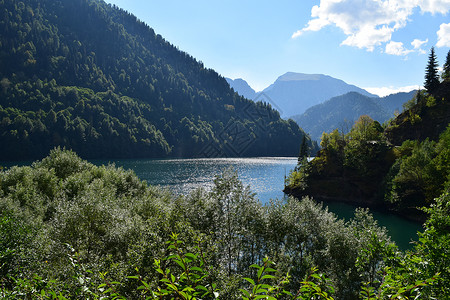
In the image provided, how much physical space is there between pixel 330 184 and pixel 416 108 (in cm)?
4179

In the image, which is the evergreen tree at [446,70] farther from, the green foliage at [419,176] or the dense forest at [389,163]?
the green foliage at [419,176]

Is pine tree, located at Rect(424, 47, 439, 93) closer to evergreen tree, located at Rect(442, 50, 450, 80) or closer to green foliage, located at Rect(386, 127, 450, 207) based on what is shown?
evergreen tree, located at Rect(442, 50, 450, 80)

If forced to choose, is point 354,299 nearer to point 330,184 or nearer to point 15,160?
point 330,184

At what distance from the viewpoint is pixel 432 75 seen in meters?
89.6

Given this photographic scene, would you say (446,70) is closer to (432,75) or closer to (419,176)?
(432,75)

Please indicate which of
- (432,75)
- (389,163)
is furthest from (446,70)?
(389,163)

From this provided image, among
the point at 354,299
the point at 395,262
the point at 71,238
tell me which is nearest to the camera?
the point at 395,262

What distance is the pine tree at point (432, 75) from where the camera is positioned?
8775 cm

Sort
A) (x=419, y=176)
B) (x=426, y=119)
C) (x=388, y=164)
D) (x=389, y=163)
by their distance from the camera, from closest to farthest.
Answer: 1. (x=419, y=176)
2. (x=389, y=163)
3. (x=388, y=164)
4. (x=426, y=119)

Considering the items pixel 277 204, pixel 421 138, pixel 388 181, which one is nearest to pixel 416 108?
pixel 421 138

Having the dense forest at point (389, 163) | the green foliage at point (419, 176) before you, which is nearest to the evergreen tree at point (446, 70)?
the dense forest at point (389, 163)

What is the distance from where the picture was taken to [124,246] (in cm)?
2256

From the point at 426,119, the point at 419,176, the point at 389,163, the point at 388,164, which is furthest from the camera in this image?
the point at 426,119

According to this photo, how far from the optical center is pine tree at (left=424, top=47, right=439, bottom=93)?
3455 inches
